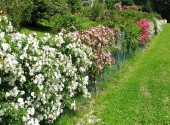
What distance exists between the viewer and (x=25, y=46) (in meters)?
5.36

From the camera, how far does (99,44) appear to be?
31.5 ft

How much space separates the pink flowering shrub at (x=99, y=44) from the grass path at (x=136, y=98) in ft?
2.71

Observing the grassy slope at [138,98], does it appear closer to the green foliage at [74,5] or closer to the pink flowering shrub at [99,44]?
the pink flowering shrub at [99,44]

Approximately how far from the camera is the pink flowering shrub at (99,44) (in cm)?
917

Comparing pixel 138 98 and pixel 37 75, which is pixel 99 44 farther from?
pixel 37 75

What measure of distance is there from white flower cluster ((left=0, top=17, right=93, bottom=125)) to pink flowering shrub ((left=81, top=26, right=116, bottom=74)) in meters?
1.56

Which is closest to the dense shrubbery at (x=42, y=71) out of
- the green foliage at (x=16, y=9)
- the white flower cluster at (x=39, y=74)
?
the white flower cluster at (x=39, y=74)

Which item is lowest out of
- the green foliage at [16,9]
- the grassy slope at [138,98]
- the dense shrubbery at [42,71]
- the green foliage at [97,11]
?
the green foliage at [97,11]

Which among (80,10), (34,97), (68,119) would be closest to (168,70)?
(68,119)

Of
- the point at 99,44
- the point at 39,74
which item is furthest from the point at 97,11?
the point at 39,74

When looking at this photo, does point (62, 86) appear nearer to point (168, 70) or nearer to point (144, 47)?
point (168, 70)

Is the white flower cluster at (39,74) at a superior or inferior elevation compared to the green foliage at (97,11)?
superior

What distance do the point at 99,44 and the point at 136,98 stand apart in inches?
68.3

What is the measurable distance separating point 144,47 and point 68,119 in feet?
44.7
